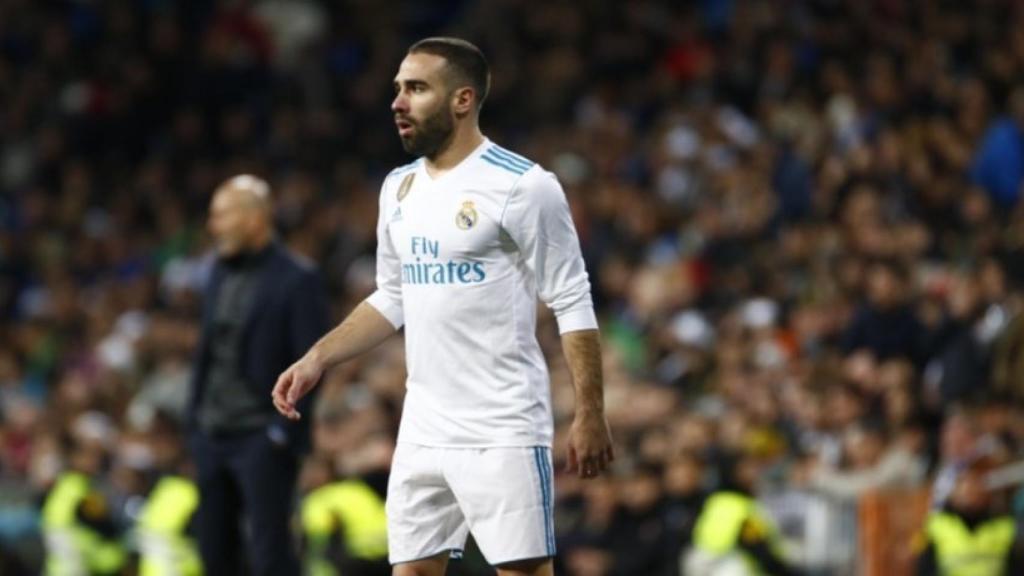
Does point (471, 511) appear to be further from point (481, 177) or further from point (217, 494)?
point (217, 494)

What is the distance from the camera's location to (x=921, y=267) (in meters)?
12.7

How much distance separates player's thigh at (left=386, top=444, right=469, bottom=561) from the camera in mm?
6059

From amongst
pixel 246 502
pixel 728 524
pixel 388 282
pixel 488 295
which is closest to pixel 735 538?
pixel 728 524

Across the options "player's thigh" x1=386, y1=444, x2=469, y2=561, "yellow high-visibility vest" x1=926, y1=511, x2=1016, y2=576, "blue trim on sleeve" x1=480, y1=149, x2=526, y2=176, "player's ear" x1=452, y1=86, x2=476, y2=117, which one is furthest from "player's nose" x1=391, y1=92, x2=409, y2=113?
"yellow high-visibility vest" x1=926, y1=511, x2=1016, y2=576

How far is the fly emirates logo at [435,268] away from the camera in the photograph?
600cm

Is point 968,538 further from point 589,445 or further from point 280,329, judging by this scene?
point 589,445

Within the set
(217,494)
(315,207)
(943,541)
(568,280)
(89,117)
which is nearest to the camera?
(568,280)

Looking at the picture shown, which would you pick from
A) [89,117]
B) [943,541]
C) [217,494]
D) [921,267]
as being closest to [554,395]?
[921,267]

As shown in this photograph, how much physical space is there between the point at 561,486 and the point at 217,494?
374 cm

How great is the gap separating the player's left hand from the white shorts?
207 millimetres

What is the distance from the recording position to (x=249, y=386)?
837 cm

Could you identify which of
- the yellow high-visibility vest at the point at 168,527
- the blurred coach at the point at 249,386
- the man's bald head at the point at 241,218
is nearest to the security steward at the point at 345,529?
the yellow high-visibility vest at the point at 168,527

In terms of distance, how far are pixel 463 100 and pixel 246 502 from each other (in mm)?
2846

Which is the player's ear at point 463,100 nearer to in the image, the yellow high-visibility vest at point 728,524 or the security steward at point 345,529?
the yellow high-visibility vest at point 728,524
